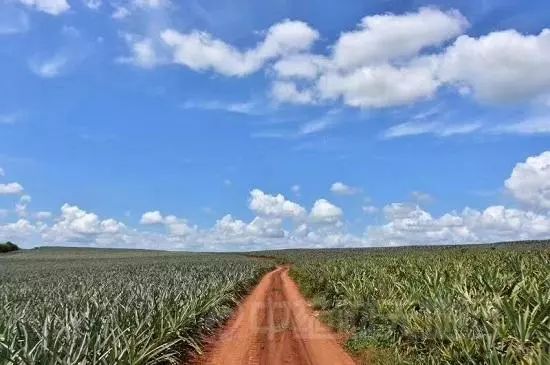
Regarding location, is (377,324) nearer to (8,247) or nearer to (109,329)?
(109,329)

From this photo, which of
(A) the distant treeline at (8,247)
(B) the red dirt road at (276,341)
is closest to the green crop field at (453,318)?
(B) the red dirt road at (276,341)

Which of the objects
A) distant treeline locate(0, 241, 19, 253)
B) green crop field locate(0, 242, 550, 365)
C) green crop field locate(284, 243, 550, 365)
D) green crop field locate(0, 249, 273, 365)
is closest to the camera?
green crop field locate(0, 249, 273, 365)

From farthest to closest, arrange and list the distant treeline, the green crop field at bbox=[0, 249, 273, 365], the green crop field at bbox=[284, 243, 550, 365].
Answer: the distant treeline, the green crop field at bbox=[284, 243, 550, 365], the green crop field at bbox=[0, 249, 273, 365]

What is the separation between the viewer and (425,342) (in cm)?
Answer: 1211

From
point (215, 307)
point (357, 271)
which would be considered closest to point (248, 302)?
point (357, 271)

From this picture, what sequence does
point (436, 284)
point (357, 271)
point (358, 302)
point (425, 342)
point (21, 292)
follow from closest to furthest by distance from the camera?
point (425, 342), point (436, 284), point (358, 302), point (21, 292), point (357, 271)

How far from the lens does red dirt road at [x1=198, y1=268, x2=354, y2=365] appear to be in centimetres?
1398

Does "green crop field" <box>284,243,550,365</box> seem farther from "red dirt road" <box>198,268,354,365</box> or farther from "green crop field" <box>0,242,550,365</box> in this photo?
"red dirt road" <box>198,268,354,365</box>

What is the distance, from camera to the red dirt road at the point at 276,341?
551 inches

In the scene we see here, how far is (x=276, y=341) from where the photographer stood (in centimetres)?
1647

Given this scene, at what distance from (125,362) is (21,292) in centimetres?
1718

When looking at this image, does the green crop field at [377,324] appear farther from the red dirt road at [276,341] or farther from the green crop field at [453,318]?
the red dirt road at [276,341]

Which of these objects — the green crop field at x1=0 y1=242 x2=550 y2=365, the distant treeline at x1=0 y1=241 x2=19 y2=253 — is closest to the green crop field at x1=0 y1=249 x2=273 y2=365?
the green crop field at x1=0 y1=242 x2=550 y2=365

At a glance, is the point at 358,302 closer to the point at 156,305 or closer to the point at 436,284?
the point at 436,284
